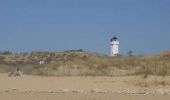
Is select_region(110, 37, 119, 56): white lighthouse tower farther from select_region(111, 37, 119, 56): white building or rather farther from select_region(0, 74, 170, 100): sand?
select_region(0, 74, 170, 100): sand

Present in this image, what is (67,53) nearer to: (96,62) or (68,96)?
(96,62)

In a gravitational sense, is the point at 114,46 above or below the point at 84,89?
above

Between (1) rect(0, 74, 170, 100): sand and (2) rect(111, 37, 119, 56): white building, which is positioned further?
(2) rect(111, 37, 119, 56): white building

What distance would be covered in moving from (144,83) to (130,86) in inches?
42.2

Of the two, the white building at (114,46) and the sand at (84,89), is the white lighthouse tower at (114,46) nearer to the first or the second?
the white building at (114,46)

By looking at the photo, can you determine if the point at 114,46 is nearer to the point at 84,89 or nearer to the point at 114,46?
the point at 114,46

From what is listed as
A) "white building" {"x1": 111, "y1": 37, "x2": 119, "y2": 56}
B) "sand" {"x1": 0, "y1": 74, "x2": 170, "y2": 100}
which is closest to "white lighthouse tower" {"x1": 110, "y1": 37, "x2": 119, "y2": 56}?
"white building" {"x1": 111, "y1": 37, "x2": 119, "y2": 56}

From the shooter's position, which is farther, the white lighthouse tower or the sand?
the white lighthouse tower

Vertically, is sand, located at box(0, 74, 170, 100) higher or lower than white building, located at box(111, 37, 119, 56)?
lower

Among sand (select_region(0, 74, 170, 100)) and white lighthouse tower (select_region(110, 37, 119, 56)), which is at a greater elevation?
white lighthouse tower (select_region(110, 37, 119, 56))

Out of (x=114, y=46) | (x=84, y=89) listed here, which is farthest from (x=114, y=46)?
(x=84, y=89)

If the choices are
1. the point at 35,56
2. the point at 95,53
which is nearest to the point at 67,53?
the point at 35,56

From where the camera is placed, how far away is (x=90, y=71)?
31500 mm

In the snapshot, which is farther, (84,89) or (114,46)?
(114,46)
